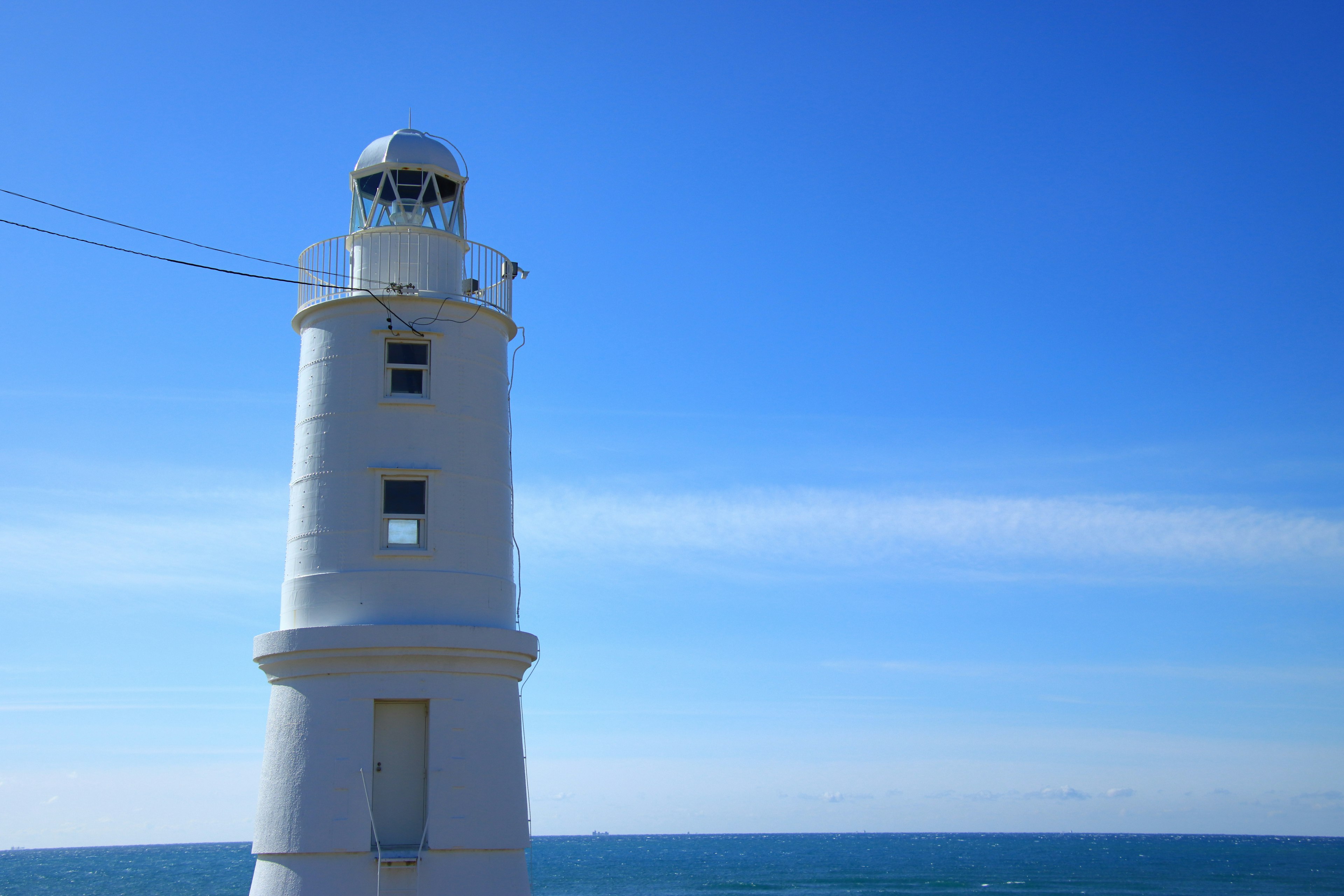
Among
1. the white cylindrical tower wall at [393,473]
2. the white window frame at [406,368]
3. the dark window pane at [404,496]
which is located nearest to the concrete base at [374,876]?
the white cylindrical tower wall at [393,473]

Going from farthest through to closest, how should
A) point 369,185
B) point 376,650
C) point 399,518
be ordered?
point 369,185 < point 399,518 < point 376,650

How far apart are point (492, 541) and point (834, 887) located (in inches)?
2792

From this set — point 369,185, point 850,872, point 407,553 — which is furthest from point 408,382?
point 850,872

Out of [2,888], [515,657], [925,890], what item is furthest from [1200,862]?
[515,657]

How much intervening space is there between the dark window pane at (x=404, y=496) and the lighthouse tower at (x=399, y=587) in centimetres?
2

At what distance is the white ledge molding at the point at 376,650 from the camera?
1199 centimetres

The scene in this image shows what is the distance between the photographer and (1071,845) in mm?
163000

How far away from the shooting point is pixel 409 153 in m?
14.0

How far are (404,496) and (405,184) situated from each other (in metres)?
3.90

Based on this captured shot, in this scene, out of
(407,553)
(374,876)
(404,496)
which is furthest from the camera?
(404,496)

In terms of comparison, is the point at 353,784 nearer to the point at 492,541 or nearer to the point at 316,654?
the point at 316,654

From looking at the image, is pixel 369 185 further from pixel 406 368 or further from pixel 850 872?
pixel 850 872

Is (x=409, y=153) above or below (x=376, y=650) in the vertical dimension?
above

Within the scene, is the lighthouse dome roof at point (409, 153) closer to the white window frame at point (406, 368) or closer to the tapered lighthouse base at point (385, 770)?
the white window frame at point (406, 368)
